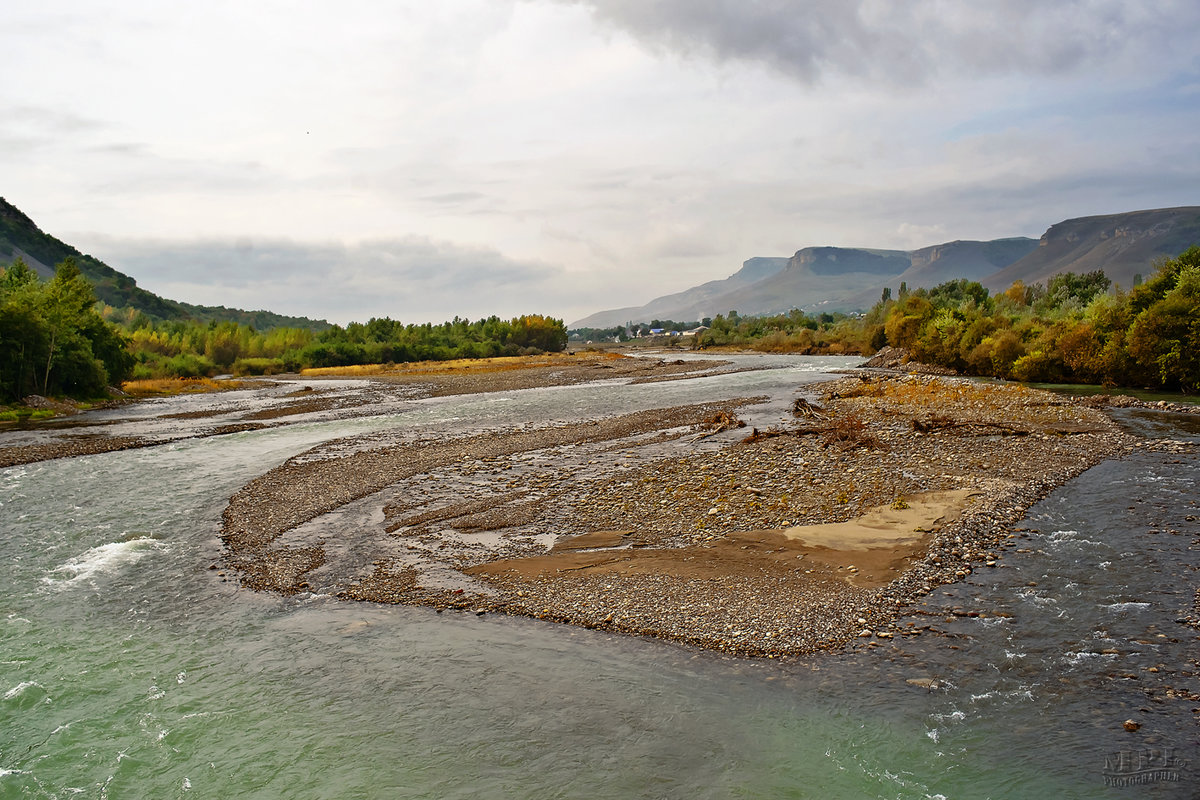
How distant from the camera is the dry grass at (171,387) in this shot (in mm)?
71688

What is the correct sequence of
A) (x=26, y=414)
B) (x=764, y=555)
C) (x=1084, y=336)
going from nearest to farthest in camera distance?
1. (x=764, y=555)
2. (x=26, y=414)
3. (x=1084, y=336)

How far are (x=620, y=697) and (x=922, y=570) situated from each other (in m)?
7.96

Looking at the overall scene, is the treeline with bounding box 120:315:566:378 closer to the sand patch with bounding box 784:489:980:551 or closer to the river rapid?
the river rapid

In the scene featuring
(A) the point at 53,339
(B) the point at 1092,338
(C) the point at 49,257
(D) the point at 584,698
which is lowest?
(D) the point at 584,698

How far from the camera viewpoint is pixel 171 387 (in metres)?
79.9

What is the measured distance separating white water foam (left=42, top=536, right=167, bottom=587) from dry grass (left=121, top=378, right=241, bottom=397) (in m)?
59.5

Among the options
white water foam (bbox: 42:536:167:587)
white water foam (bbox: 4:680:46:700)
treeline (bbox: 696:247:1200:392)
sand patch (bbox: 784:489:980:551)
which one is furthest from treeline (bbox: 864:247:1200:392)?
white water foam (bbox: 4:680:46:700)

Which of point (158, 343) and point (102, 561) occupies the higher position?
point (158, 343)

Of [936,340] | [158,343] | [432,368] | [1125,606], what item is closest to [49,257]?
[158,343]

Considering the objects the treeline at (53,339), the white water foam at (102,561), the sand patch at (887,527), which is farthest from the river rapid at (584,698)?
the treeline at (53,339)

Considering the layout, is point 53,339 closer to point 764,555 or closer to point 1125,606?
point 764,555

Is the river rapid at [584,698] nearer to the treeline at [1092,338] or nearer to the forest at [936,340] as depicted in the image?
the treeline at [1092,338]

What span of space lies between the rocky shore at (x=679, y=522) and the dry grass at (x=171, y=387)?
51647 mm

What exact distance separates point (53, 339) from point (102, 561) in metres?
46.7
